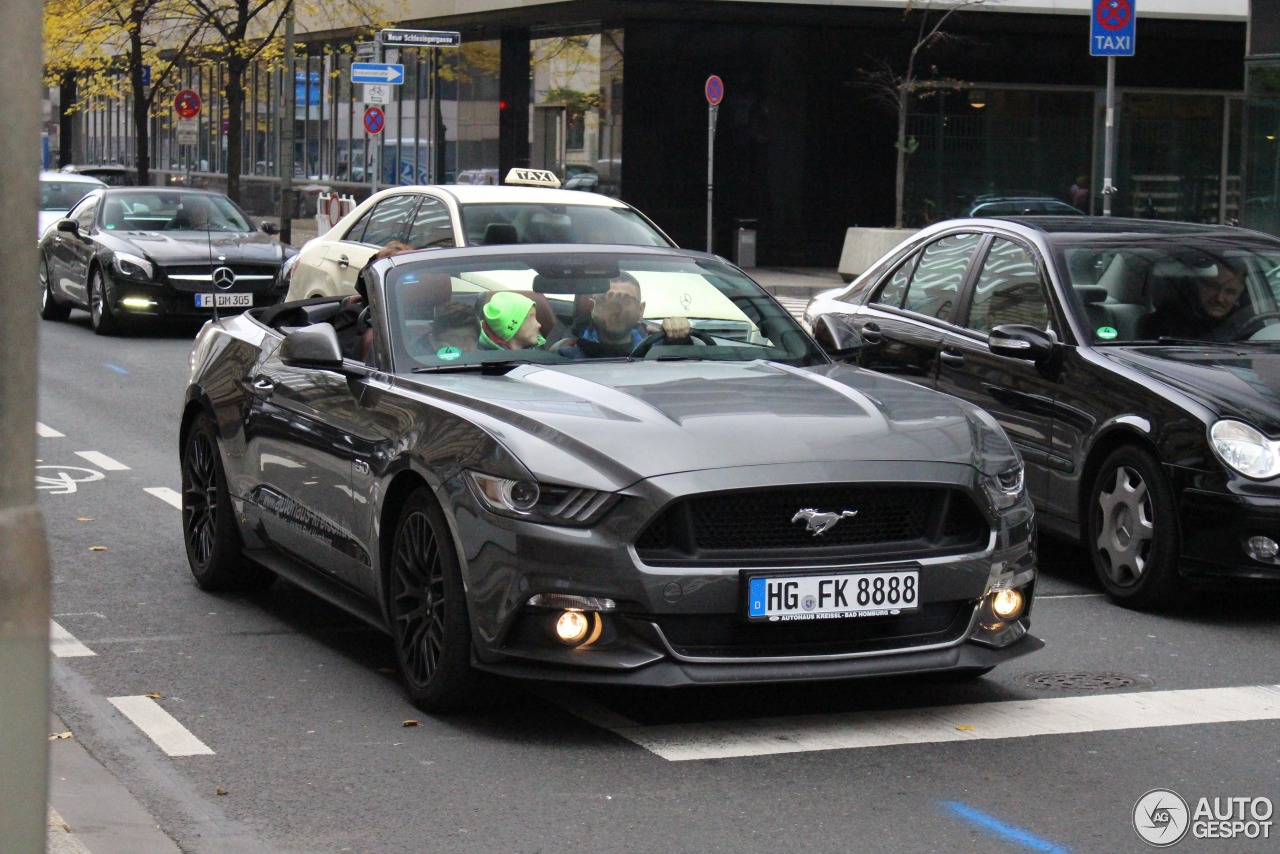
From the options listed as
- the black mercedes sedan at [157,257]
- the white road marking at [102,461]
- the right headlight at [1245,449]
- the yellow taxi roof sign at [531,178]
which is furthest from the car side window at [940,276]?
the black mercedes sedan at [157,257]

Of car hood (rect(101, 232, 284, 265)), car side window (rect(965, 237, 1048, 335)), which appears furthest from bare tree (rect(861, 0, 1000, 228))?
car side window (rect(965, 237, 1048, 335))

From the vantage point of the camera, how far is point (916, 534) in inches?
232

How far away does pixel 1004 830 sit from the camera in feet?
16.1

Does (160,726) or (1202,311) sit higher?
(1202,311)

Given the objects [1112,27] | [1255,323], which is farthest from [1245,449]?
[1112,27]

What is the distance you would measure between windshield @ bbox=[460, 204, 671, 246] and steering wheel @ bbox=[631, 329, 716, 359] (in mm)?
6635

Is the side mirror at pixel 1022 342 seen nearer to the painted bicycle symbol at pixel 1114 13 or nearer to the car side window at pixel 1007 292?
the car side window at pixel 1007 292

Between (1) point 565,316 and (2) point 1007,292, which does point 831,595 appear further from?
(2) point 1007,292

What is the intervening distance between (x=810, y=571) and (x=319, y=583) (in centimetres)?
223

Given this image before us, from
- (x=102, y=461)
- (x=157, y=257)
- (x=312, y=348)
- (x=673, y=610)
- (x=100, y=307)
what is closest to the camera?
(x=673, y=610)

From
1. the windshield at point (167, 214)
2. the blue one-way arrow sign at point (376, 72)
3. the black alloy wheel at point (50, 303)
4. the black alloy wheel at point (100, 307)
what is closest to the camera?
the black alloy wheel at point (100, 307)

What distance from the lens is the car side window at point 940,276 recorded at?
31.4ft

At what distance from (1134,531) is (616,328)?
243 centimetres

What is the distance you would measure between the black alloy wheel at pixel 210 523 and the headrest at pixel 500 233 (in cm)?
524
